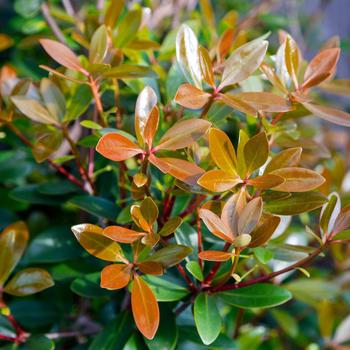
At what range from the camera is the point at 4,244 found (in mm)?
664

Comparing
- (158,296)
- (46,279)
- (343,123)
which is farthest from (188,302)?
(343,123)

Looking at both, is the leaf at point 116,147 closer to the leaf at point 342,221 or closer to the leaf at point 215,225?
the leaf at point 215,225

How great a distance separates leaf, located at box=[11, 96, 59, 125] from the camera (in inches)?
25.1

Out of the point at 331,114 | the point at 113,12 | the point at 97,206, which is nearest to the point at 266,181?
the point at 331,114

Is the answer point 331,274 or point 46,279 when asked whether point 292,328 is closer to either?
point 331,274

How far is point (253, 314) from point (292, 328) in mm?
81

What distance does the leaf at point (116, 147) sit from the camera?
1.65 ft

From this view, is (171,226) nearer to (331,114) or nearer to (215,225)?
(215,225)

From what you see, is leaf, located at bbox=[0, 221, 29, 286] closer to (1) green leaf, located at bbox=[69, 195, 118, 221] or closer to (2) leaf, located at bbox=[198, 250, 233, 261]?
(1) green leaf, located at bbox=[69, 195, 118, 221]

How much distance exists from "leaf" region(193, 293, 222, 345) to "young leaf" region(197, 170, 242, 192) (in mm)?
159

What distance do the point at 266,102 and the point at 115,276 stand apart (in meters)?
0.25

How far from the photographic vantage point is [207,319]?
0.57 meters

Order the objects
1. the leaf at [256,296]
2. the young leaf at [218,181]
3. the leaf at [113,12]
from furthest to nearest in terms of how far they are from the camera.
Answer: the leaf at [113,12] → the leaf at [256,296] → the young leaf at [218,181]

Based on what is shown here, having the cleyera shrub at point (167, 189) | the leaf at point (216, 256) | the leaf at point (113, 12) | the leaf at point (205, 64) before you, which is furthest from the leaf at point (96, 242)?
the leaf at point (113, 12)
